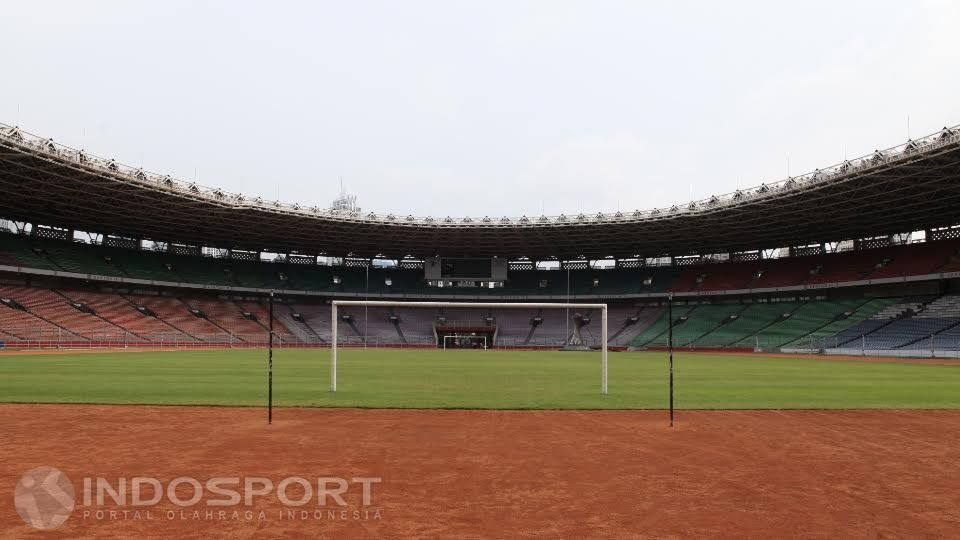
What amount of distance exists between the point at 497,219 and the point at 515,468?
2130 inches

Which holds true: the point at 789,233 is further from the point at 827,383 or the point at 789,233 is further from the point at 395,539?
the point at 395,539

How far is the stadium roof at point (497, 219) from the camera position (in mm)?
39094

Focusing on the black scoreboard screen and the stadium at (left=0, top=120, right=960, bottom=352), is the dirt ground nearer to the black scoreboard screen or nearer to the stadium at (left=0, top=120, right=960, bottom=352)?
the stadium at (left=0, top=120, right=960, bottom=352)

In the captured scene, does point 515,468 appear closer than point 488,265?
Yes

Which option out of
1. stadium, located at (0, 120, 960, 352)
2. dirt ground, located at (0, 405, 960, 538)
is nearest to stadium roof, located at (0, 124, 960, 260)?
stadium, located at (0, 120, 960, 352)

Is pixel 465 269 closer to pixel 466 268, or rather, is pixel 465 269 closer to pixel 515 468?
pixel 466 268

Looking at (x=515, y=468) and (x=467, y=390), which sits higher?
(x=515, y=468)

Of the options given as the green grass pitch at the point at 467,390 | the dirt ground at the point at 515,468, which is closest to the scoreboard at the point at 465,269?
the green grass pitch at the point at 467,390

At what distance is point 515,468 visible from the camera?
791cm

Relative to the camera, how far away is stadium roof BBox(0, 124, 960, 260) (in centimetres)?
3909

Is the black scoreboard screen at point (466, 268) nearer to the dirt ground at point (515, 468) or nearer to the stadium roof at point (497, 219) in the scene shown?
the stadium roof at point (497, 219)

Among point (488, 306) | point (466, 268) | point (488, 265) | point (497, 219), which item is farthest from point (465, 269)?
point (488, 306)

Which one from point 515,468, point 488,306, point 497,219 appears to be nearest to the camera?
point 515,468

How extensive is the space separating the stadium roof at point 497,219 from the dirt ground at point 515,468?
33.9 metres
